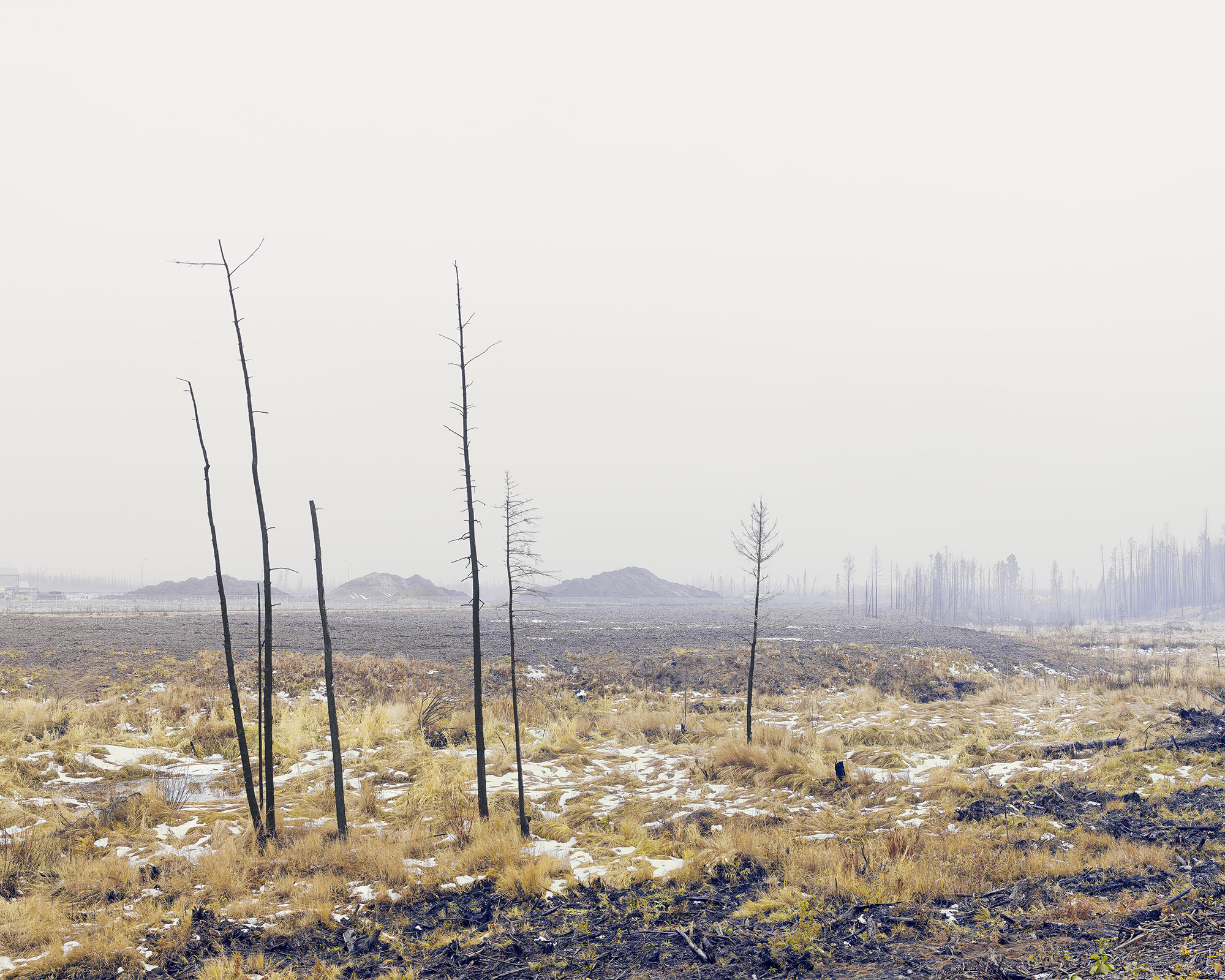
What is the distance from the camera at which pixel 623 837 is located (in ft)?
38.5

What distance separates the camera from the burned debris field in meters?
7.51

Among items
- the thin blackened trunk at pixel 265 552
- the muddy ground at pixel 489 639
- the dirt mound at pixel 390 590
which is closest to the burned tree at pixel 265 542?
the thin blackened trunk at pixel 265 552

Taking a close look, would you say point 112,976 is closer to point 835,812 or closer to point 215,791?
point 215,791

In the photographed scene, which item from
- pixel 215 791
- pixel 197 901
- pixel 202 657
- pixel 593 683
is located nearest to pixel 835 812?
pixel 197 901

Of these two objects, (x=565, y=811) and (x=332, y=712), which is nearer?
(x=332, y=712)

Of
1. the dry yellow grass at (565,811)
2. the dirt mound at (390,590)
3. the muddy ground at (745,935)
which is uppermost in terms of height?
the muddy ground at (745,935)

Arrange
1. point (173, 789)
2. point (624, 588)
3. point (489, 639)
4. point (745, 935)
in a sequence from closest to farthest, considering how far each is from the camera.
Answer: point (745, 935), point (173, 789), point (489, 639), point (624, 588)

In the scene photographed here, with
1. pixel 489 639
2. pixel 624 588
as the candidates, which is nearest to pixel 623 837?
pixel 489 639

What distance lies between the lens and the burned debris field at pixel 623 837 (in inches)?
296

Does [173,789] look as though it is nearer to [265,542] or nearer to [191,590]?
[265,542]

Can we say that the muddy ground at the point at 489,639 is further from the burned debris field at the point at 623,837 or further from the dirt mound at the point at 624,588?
the dirt mound at the point at 624,588

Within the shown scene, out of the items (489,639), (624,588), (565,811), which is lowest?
(624,588)

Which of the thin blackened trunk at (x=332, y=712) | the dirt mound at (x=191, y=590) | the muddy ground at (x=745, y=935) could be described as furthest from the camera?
the dirt mound at (x=191, y=590)

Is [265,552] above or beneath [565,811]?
above
